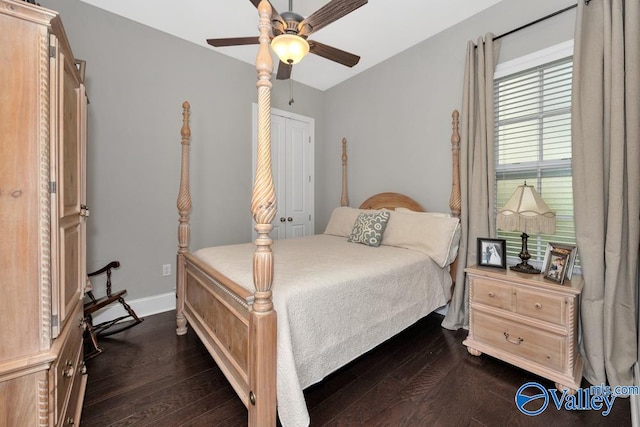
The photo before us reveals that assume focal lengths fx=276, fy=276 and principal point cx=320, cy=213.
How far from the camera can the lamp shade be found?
6.06 feet

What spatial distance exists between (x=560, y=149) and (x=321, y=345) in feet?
7.47

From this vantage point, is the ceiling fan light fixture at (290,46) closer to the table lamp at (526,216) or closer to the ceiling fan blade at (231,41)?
the ceiling fan blade at (231,41)

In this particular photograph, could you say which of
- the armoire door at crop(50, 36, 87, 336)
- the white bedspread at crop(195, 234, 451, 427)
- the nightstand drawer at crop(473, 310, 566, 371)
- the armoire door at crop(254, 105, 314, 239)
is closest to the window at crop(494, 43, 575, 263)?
the nightstand drawer at crop(473, 310, 566, 371)

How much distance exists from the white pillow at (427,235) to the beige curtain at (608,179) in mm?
810

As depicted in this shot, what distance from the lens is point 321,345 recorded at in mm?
1494

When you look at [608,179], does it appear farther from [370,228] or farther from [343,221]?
[343,221]

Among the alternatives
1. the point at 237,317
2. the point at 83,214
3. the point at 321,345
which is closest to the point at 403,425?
the point at 321,345

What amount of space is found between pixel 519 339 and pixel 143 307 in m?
3.25

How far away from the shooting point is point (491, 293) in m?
1.99

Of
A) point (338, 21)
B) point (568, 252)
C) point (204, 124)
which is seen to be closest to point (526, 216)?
point (568, 252)

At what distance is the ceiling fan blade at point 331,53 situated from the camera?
192cm

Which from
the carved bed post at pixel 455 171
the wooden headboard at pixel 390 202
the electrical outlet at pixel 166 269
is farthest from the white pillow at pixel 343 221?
the electrical outlet at pixel 166 269

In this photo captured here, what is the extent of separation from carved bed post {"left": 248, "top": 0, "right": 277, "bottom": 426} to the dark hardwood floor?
367mm

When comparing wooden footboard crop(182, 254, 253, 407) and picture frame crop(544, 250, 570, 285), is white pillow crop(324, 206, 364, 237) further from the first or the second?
picture frame crop(544, 250, 570, 285)
